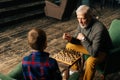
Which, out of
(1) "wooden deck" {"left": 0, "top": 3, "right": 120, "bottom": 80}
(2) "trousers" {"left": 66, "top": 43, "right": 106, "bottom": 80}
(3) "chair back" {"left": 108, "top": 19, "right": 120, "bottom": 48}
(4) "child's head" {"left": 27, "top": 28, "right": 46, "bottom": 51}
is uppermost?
(4) "child's head" {"left": 27, "top": 28, "right": 46, "bottom": 51}

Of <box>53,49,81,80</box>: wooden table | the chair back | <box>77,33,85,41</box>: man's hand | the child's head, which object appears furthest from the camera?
the chair back

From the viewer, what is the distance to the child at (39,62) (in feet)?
6.44

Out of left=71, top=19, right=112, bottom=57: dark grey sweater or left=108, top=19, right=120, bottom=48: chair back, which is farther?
left=108, top=19, right=120, bottom=48: chair back

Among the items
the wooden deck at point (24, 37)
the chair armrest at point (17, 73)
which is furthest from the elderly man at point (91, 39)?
the chair armrest at point (17, 73)

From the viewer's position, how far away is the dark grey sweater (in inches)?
121

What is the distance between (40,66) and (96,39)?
4.15 ft

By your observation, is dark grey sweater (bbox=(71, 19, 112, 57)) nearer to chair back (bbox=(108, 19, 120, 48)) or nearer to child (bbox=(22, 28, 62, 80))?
Result: chair back (bbox=(108, 19, 120, 48))

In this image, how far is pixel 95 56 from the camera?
311 cm

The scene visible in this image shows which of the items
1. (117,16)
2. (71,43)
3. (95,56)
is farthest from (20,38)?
(117,16)

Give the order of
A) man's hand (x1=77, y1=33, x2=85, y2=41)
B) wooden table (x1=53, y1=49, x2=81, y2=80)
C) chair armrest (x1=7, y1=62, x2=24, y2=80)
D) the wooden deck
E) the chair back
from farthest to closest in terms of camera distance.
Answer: the wooden deck
the chair back
man's hand (x1=77, y1=33, x2=85, y2=41)
wooden table (x1=53, y1=49, x2=81, y2=80)
chair armrest (x1=7, y1=62, x2=24, y2=80)

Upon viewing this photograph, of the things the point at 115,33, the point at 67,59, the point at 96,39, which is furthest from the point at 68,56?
the point at 115,33

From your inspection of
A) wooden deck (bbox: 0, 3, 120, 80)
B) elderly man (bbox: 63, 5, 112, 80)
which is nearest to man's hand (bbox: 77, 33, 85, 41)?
elderly man (bbox: 63, 5, 112, 80)

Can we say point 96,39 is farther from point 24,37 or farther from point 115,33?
point 24,37

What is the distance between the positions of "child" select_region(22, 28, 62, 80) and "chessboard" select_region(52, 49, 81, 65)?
3.10ft
